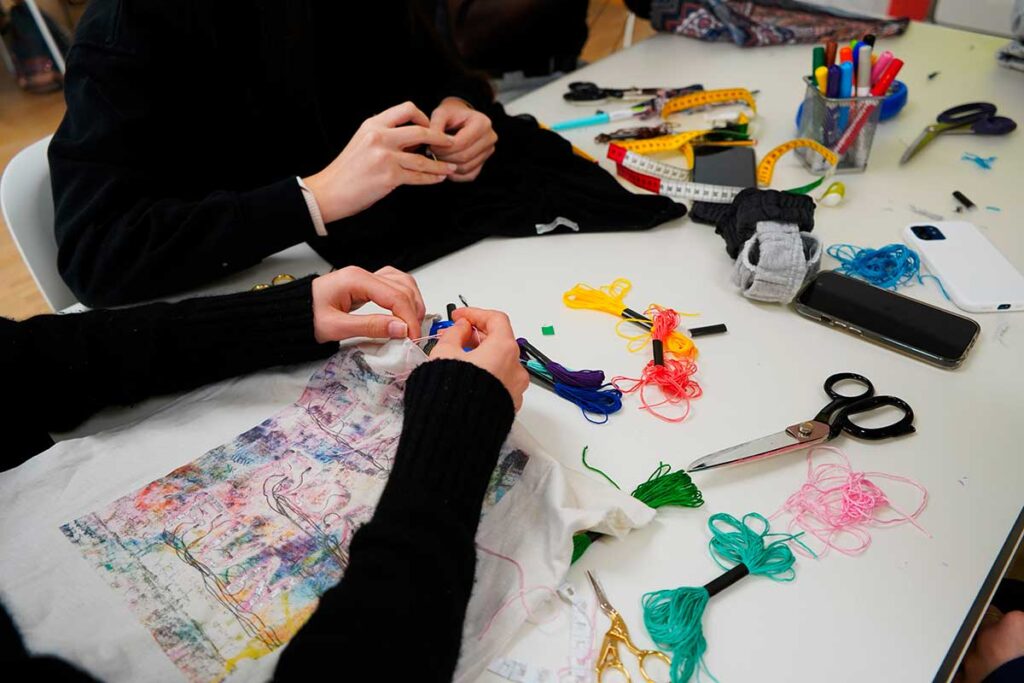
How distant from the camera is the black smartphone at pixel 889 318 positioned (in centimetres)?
90

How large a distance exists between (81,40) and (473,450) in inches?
29.7

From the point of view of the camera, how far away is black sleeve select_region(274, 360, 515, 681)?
0.53m

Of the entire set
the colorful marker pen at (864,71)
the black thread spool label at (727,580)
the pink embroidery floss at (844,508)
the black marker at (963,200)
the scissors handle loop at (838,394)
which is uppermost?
the colorful marker pen at (864,71)

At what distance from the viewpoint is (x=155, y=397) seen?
828 mm

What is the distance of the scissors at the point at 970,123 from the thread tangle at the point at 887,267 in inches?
14.1

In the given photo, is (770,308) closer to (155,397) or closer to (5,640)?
→ (155,397)

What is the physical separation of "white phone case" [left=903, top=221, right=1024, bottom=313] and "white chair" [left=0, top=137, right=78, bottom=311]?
1237 millimetres

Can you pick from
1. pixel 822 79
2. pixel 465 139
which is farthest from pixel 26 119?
pixel 822 79

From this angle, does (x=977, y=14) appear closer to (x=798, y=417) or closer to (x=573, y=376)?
(x=798, y=417)

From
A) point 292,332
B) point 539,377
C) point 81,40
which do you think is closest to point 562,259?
point 539,377

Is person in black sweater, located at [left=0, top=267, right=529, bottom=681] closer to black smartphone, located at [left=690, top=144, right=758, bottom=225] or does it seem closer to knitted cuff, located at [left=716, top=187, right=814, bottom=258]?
knitted cuff, located at [left=716, top=187, right=814, bottom=258]

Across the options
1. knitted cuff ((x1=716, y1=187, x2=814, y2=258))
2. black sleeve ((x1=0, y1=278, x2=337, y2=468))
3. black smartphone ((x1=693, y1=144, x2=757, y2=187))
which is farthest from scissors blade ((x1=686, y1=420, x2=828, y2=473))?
black smartphone ((x1=693, y1=144, x2=757, y2=187))

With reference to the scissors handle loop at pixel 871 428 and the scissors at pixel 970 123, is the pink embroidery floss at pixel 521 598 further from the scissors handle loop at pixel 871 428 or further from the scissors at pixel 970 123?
the scissors at pixel 970 123

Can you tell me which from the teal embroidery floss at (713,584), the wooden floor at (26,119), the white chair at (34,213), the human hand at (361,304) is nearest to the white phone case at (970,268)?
the teal embroidery floss at (713,584)
